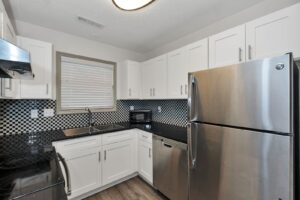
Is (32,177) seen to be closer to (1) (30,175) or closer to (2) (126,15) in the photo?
(1) (30,175)

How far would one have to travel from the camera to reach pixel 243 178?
1.16 metres

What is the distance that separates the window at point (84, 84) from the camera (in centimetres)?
246

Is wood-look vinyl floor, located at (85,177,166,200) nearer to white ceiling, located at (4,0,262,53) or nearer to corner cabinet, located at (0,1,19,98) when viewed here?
corner cabinet, located at (0,1,19,98)

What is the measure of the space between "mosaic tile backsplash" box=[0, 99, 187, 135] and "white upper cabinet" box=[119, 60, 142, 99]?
0.30 meters

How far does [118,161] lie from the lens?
2439mm

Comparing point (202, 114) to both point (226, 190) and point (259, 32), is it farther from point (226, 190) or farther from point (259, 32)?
point (259, 32)

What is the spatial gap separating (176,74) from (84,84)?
1625 mm

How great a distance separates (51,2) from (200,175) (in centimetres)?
243

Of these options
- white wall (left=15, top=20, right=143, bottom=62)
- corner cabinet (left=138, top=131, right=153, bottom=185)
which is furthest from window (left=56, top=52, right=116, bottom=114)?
corner cabinet (left=138, top=131, right=153, bottom=185)

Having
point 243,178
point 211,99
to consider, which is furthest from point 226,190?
point 211,99

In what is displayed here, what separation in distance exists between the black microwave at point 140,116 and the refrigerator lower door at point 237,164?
1.63 meters

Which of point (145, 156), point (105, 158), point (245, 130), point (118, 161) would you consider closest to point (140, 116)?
point (145, 156)

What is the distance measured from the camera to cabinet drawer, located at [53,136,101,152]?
1900 mm

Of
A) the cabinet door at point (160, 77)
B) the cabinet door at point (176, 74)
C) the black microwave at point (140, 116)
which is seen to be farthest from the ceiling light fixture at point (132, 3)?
the black microwave at point (140, 116)
